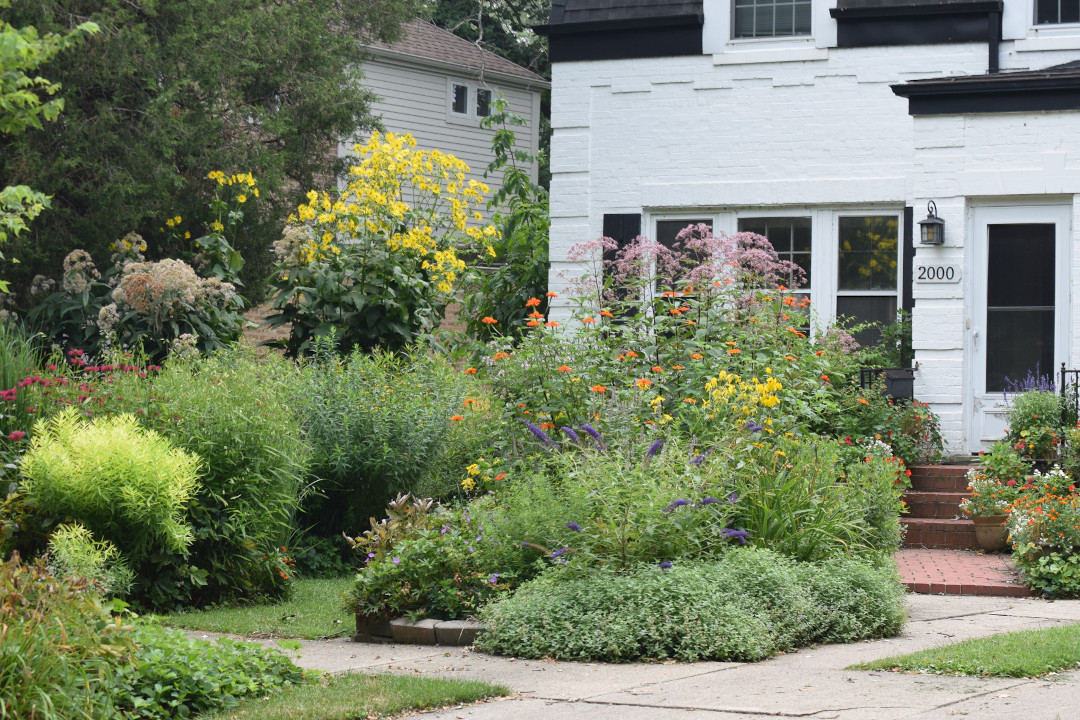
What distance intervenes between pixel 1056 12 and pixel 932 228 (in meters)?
3.05

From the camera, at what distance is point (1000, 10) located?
12.7 meters

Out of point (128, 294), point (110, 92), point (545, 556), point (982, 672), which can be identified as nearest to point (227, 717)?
point (545, 556)

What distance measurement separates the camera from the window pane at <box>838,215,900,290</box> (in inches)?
508

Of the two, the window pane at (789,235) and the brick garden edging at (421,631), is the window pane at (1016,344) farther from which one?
the brick garden edging at (421,631)

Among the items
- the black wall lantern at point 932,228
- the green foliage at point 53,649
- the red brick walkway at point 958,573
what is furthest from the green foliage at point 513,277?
the green foliage at point 53,649

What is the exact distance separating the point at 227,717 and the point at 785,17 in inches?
417

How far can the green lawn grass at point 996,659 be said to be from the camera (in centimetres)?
582

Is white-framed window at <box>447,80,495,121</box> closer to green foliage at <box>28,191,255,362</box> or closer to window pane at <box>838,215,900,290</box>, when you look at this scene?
green foliage at <box>28,191,255,362</box>

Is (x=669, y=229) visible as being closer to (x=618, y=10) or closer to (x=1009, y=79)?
(x=618, y=10)

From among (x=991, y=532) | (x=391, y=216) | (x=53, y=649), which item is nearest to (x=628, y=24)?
(x=391, y=216)

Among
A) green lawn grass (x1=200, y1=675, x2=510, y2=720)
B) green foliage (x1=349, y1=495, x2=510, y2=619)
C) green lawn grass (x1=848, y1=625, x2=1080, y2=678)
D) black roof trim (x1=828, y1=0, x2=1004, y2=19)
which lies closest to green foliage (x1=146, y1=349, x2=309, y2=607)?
green foliage (x1=349, y1=495, x2=510, y2=619)

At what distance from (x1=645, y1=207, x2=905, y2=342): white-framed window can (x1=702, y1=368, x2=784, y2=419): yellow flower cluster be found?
13.9 feet

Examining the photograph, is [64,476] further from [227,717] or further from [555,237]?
[555,237]

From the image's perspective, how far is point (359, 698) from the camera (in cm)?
543
